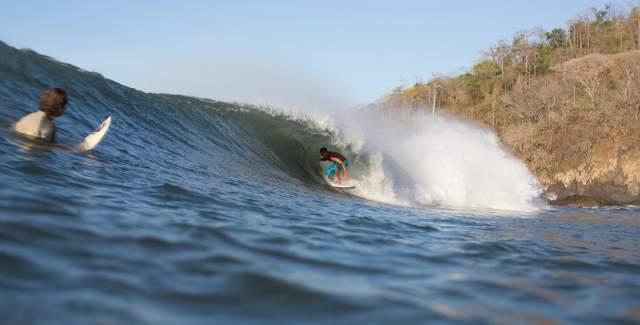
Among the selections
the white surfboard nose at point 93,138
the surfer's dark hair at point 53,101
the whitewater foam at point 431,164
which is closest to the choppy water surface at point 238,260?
the white surfboard nose at point 93,138

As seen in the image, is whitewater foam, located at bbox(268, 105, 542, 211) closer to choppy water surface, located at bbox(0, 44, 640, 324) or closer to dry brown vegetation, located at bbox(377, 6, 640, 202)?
choppy water surface, located at bbox(0, 44, 640, 324)

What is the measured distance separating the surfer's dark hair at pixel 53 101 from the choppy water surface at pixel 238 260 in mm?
454

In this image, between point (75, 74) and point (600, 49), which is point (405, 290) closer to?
point (75, 74)

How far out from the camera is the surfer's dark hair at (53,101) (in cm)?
556

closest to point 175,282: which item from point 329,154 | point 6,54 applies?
point 329,154

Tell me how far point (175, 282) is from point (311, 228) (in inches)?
88.9

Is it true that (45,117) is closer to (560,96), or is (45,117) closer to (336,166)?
(336,166)

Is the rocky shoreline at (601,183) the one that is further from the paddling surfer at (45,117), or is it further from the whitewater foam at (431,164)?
the paddling surfer at (45,117)

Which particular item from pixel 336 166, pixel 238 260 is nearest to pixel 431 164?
pixel 336 166

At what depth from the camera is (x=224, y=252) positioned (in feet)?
9.46

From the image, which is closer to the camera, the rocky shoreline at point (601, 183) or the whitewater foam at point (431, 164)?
the whitewater foam at point (431, 164)

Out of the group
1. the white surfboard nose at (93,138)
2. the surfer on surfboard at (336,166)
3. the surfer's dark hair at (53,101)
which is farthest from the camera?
the surfer on surfboard at (336,166)

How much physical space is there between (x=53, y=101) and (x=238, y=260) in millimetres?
4181

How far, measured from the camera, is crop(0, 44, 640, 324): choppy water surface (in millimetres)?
1980
